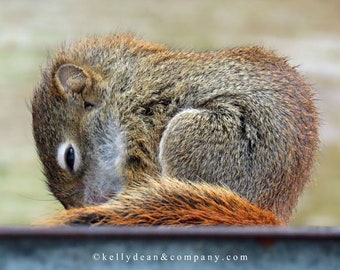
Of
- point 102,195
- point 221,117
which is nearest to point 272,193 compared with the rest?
point 221,117

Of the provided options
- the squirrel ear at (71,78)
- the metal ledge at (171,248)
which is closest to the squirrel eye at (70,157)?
the squirrel ear at (71,78)

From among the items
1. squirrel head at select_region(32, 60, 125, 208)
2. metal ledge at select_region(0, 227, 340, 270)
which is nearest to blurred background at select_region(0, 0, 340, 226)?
squirrel head at select_region(32, 60, 125, 208)

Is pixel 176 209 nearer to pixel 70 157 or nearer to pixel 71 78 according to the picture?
pixel 70 157

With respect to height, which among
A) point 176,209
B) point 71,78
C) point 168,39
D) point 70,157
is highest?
point 168,39

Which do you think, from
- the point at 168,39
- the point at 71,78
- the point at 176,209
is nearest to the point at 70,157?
the point at 71,78

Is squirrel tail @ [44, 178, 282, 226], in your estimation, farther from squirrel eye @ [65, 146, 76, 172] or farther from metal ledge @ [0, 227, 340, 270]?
metal ledge @ [0, 227, 340, 270]

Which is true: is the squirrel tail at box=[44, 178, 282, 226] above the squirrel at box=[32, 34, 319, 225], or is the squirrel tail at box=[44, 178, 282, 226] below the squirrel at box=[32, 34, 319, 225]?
below
